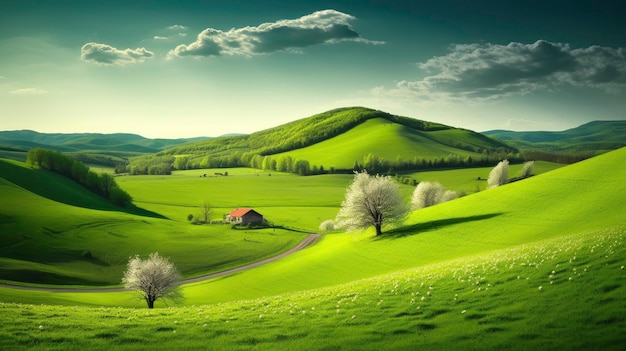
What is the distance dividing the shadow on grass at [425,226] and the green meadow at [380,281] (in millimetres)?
343

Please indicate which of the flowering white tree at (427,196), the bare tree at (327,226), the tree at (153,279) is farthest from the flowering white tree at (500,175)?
the tree at (153,279)

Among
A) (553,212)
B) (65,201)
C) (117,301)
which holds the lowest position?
(117,301)

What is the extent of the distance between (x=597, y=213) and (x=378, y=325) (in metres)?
37.5

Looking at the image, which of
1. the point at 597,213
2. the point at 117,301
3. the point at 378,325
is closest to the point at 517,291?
the point at 378,325

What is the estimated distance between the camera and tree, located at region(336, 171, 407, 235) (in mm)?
60250

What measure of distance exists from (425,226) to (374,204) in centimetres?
864

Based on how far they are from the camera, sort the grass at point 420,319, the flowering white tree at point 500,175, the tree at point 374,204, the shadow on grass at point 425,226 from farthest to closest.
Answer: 1. the flowering white tree at point 500,175
2. the tree at point 374,204
3. the shadow on grass at point 425,226
4. the grass at point 420,319

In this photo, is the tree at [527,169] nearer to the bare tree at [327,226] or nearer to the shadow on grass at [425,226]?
the bare tree at [327,226]

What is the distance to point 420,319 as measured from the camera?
1750 cm

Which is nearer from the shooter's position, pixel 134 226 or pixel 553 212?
pixel 553 212

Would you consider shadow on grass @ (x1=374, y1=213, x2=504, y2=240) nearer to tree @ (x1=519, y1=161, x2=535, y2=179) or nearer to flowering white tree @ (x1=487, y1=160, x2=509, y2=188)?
flowering white tree @ (x1=487, y1=160, x2=509, y2=188)

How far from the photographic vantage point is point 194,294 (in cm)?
5816

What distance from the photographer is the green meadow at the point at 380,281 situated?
15516 millimetres

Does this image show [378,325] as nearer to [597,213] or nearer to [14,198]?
[597,213]
